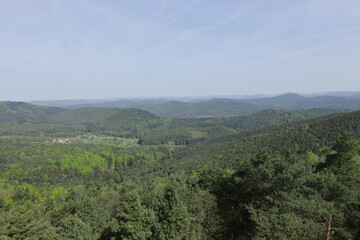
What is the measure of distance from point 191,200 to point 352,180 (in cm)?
1888

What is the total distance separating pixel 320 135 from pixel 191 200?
11144 centimetres

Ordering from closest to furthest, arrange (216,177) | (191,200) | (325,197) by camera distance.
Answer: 1. (325,197)
2. (191,200)
3. (216,177)

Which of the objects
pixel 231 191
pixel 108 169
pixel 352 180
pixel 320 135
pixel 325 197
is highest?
pixel 352 180

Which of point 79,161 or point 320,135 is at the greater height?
point 320,135

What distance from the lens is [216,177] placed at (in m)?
36.2

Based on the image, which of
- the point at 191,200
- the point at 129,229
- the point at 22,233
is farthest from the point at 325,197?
the point at 22,233

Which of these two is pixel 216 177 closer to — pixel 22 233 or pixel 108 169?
pixel 22 233

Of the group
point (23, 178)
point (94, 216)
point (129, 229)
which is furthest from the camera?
point (23, 178)

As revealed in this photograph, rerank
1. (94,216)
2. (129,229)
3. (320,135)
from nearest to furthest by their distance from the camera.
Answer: (129,229) < (94,216) < (320,135)

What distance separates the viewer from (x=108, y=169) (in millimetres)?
137625

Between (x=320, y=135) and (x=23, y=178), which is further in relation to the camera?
(x=320, y=135)

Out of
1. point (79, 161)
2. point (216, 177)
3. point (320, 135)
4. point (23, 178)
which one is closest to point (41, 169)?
point (23, 178)

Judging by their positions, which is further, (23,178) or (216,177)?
(23,178)

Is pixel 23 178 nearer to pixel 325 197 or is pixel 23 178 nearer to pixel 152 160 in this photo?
pixel 152 160
